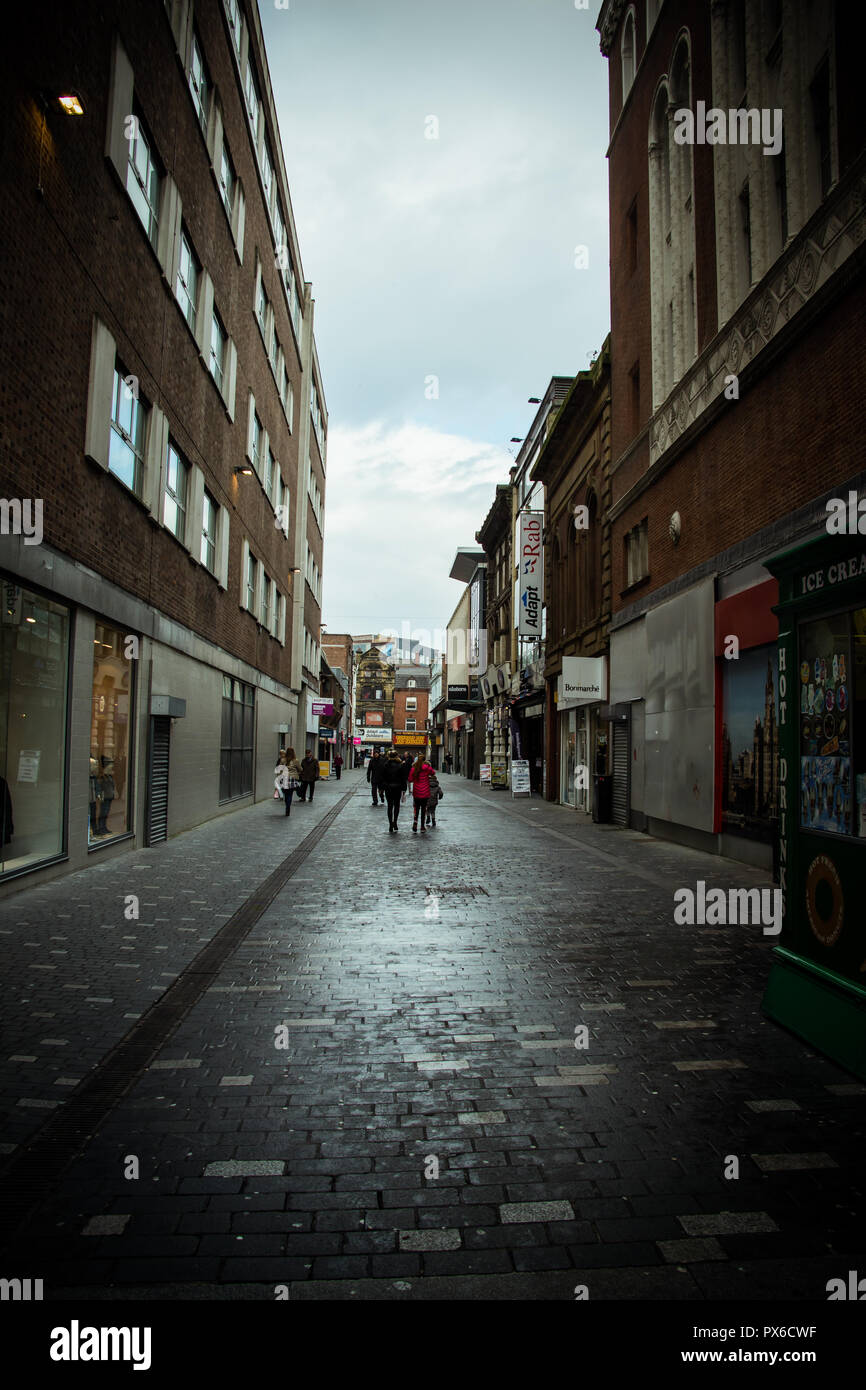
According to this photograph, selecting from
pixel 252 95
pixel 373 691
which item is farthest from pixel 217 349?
pixel 373 691

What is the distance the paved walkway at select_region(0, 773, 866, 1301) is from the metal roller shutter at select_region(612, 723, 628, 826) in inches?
430

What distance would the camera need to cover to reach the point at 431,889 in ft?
33.0

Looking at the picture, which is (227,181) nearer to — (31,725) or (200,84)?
(200,84)

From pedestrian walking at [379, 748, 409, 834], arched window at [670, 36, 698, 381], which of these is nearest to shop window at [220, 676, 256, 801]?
pedestrian walking at [379, 748, 409, 834]

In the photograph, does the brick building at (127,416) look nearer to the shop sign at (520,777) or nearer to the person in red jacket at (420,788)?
the person in red jacket at (420,788)

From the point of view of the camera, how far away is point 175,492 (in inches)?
625

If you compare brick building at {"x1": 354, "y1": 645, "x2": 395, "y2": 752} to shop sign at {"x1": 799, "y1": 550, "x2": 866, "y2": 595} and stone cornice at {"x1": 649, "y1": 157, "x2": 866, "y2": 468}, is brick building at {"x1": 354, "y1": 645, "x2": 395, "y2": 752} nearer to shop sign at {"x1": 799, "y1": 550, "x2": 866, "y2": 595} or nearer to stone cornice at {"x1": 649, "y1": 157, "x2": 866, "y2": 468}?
stone cornice at {"x1": 649, "y1": 157, "x2": 866, "y2": 468}

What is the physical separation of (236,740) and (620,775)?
1001 cm

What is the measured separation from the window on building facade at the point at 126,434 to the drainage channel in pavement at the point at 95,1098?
790 cm

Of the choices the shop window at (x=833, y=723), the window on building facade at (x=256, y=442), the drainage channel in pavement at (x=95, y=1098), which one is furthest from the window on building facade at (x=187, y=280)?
the shop window at (x=833, y=723)

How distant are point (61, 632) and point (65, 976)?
17.8 ft

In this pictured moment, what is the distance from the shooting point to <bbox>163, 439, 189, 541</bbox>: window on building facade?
15070mm

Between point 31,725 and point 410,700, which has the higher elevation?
point 410,700
